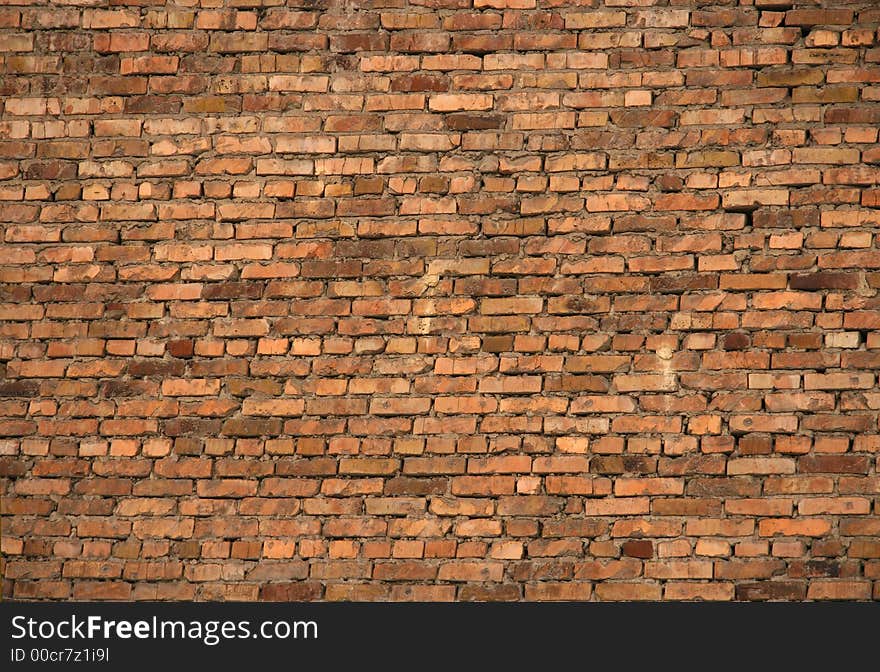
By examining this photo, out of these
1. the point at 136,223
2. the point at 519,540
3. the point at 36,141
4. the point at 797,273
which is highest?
the point at 36,141

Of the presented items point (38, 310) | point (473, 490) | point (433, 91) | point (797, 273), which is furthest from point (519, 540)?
point (38, 310)

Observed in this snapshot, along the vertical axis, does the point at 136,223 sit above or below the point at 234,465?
above

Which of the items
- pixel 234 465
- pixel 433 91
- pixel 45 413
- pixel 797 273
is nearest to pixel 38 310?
pixel 45 413

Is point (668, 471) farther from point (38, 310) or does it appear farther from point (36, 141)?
point (36, 141)

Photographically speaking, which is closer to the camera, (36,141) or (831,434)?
(831,434)

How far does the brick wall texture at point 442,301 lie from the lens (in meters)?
3.82

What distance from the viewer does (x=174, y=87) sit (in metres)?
4.06

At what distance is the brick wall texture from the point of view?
3.82 meters

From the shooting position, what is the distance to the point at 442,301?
392 cm

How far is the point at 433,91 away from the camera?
13.1 feet

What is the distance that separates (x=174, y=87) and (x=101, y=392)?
108 centimetres

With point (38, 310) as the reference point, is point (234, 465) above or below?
below

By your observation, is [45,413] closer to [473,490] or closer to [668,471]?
[473,490]

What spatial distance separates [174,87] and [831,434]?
8.22 feet
